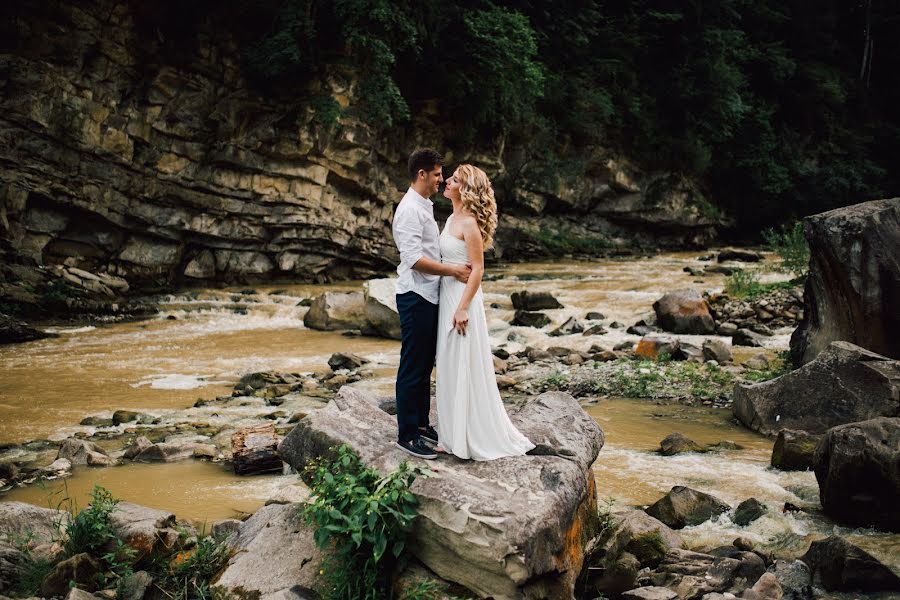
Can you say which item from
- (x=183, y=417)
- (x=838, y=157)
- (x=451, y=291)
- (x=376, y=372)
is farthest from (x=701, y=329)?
(x=838, y=157)

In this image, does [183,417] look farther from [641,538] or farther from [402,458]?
[641,538]

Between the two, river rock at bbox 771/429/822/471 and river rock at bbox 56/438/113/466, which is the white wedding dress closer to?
river rock at bbox 771/429/822/471

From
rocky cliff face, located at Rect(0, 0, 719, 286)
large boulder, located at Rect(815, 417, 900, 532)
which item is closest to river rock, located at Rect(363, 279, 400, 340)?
rocky cliff face, located at Rect(0, 0, 719, 286)

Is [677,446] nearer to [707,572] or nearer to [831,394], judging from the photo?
[831,394]

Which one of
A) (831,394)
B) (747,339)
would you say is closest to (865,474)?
(831,394)

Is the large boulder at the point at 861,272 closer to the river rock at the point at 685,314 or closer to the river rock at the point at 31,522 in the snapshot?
the river rock at the point at 685,314

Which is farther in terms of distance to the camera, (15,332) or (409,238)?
(15,332)

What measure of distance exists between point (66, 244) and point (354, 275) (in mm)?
8278

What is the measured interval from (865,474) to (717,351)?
6120 mm

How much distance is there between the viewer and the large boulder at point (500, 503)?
11.7 feet

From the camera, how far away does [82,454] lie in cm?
672

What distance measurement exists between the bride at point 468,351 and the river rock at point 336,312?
10.1 m

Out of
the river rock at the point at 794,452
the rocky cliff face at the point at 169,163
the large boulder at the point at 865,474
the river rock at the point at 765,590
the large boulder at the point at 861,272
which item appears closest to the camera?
the river rock at the point at 765,590

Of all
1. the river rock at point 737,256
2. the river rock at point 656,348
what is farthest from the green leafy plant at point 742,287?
the river rock at point 737,256
